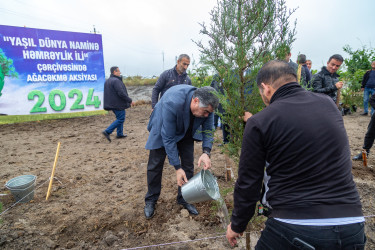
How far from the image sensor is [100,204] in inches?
141

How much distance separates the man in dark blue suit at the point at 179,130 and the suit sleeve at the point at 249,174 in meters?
1.09

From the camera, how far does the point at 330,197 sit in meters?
1.24

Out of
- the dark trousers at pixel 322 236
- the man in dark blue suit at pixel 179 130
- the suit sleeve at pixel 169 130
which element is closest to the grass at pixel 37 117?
the man in dark blue suit at pixel 179 130

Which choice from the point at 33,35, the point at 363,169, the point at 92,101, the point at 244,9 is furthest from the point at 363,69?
the point at 33,35

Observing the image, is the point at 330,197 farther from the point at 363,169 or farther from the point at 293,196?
the point at 363,169

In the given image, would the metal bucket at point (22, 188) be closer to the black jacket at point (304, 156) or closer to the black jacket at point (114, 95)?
the black jacket at point (114, 95)

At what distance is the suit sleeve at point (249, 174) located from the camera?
1.35 m

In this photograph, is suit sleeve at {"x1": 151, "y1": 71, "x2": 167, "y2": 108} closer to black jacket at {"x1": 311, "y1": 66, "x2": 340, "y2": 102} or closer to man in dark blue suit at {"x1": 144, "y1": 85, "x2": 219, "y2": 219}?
man in dark blue suit at {"x1": 144, "y1": 85, "x2": 219, "y2": 219}

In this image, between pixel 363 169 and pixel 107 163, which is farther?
pixel 107 163

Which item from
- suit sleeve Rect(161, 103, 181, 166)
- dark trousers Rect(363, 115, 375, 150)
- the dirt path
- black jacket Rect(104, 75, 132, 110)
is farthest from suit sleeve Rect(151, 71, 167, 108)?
dark trousers Rect(363, 115, 375, 150)

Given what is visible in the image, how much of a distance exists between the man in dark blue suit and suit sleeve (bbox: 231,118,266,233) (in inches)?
42.9

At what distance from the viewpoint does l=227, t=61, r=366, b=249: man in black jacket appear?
4.10ft

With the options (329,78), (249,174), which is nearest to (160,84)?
(329,78)

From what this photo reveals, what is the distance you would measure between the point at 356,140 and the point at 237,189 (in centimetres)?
671
